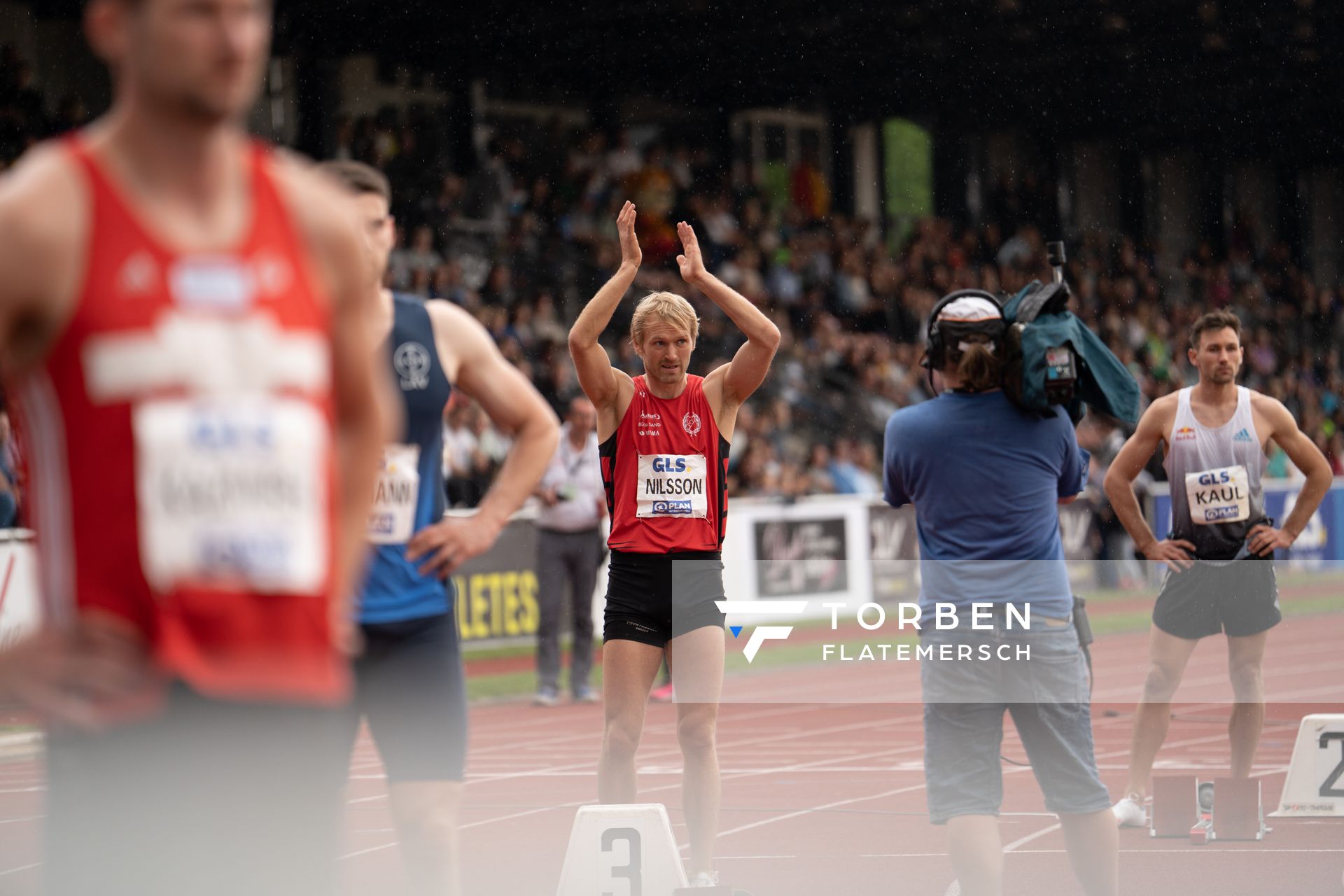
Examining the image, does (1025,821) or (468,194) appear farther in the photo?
(468,194)

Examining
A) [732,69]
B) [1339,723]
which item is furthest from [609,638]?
[732,69]

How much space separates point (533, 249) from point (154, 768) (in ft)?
74.7

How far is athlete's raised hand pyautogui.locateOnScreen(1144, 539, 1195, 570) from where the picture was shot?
27.7 ft

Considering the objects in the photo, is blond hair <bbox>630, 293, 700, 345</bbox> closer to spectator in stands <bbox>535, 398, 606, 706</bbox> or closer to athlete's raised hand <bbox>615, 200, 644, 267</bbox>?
athlete's raised hand <bbox>615, 200, 644, 267</bbox>

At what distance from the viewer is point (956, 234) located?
115ft

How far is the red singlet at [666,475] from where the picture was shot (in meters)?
6.98

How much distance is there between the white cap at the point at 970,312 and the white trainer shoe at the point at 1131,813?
12.1ft

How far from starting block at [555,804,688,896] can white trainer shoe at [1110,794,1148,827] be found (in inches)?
123

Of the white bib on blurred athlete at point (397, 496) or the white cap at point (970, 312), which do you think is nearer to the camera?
the white bib on blurred athlete at point (397, 496)

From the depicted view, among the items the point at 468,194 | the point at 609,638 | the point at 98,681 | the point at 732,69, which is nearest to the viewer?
the point at 98,681

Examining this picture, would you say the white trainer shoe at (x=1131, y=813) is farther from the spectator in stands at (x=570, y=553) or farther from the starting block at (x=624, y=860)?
the spectator in stands at (x=570, y=553)

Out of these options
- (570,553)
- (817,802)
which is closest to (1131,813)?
(817,802)

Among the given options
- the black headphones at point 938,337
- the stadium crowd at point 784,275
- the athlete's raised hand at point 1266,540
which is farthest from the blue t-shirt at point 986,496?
the stadium crowd at point 784,275

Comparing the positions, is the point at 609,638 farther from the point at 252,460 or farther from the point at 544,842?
the point at 252,460
